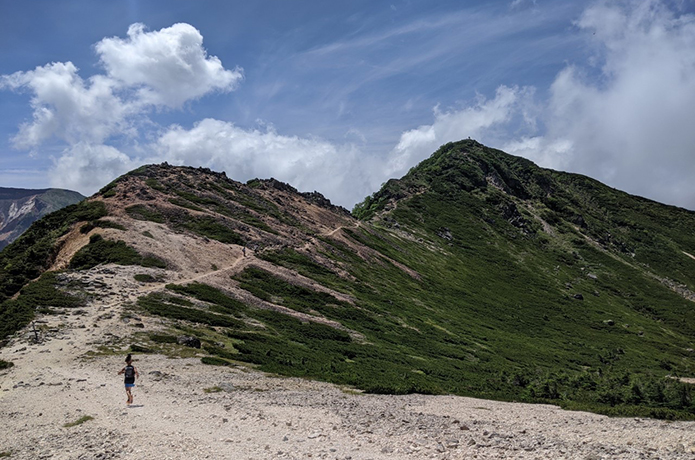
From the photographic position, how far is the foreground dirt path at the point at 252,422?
57.5 ft

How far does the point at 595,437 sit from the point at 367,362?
26.1m

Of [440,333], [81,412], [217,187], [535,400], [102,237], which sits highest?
[217,187]

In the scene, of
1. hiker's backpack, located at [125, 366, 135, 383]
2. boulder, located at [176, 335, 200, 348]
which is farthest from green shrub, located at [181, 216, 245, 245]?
hiker's backpack, located at [125, 366, 135, 383]

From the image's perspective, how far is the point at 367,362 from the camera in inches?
1738

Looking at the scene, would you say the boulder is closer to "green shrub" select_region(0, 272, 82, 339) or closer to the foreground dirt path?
the foreground dirt path

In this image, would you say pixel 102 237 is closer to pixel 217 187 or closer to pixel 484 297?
pixel 217 187

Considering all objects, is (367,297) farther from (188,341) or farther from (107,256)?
(188,341)

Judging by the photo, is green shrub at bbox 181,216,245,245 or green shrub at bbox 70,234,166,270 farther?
green shrub at bbox 181,216,245,245

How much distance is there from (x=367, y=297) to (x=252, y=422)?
54.6 meters

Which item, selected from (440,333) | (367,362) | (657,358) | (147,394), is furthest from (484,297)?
(147,394)

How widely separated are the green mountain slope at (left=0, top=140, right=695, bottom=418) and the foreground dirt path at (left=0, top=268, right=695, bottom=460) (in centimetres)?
471

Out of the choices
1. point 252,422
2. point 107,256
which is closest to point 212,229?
point 107,256

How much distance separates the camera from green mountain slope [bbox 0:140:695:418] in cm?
4162

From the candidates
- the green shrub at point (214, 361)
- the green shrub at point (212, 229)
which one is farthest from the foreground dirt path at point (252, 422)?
the green shrub at point (212, 229)
